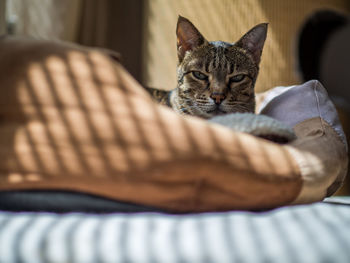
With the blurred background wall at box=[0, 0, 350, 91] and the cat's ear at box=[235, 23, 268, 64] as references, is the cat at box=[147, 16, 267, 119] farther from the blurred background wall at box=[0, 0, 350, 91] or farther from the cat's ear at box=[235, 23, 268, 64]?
the blurred background wall at box=[0, 0, 350, 91]

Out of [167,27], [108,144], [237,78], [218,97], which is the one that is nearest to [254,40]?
[237,78]

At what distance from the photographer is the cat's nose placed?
43.9 inches

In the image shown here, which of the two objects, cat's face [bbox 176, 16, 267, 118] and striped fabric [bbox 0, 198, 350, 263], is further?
cat's face [bbox 176, 16, 267, 118]

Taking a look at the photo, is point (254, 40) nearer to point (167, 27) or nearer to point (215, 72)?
point (215, 72)

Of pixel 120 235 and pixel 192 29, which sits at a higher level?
pixel 192 29

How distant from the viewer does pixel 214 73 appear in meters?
1.16

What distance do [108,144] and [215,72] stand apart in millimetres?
697

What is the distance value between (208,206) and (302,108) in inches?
22.2

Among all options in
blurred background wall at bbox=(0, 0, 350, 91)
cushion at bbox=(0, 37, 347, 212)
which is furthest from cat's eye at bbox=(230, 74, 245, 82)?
blurred background wall at bbox=(0, 0, 350, 91)

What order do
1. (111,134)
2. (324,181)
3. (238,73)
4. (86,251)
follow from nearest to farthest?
(86,251)
(111,134)
(324,181)
(238,73)

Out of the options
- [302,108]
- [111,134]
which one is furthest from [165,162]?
[302,108]

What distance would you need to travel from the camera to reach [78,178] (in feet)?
1.81

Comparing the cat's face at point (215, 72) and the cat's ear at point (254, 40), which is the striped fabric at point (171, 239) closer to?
the cat's face at point (215, 72)

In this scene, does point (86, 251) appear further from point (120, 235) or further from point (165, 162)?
point (165, 162)
